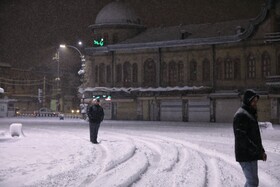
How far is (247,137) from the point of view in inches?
270

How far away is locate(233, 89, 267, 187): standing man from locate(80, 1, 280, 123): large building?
111 feet

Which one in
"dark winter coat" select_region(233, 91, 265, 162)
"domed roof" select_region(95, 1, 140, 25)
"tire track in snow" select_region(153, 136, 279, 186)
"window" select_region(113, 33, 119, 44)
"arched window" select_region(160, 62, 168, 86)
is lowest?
"tire track in snow" select_region(153, 136, 279, 186)

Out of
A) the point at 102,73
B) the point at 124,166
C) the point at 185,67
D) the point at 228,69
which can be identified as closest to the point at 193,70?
the point at 185,67

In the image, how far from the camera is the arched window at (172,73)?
1877 inches

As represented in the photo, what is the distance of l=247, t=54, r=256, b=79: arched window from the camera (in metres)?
42.7

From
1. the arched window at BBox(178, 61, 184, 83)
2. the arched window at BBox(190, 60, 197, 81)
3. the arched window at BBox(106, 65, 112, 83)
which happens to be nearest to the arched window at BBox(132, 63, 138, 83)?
the arched window at BBox(106, 65, 112, 83)

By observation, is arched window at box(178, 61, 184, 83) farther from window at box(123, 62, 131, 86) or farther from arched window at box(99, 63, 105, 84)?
arched window at box(99, 63, 105, 84)

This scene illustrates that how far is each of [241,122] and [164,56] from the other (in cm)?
4151

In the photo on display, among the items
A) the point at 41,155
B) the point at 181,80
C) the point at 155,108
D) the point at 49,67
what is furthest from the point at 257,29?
the point at 49,67

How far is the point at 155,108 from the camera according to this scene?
4794cm

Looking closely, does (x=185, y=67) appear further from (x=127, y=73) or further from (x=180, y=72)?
(x=127, y=73)

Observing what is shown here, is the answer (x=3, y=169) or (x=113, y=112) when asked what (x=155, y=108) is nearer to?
Result: (x=113, y=112)

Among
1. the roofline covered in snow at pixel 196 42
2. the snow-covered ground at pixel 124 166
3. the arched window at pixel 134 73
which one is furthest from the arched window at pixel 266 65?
the snow-covered ground at pixel 124 166

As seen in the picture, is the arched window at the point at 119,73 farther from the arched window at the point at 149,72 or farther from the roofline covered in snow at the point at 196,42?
the arched window at the point at 149,72
